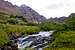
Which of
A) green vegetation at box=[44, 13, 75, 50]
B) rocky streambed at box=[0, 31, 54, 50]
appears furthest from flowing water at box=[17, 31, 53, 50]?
green vegetation at box=[44, 13, 75, 50]

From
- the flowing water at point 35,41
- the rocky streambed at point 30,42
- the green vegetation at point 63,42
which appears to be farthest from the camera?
the flowing water at point 35,41

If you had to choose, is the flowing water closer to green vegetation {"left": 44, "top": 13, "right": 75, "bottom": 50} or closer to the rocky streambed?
the rocky streambed

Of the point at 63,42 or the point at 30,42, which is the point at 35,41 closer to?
the point at 30,42

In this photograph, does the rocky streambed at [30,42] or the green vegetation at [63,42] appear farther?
the rocky streambed at [30,42]

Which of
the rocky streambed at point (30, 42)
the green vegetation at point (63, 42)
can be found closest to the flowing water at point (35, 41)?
the rocky streambed at point (30, 42)

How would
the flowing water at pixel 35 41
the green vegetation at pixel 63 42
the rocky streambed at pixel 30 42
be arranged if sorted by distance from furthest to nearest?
the flowing water at pixel 35 41, the rocky streambed at pixel 30 42, the green vegetation at pixel 63 42

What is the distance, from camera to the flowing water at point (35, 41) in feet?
88.1

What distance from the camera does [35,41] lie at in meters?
28.1

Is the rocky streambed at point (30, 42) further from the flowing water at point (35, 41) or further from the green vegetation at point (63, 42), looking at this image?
the green vegetation at point (63, 42)

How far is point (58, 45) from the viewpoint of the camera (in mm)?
25375

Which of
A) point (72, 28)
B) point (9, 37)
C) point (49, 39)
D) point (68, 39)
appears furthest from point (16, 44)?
point (72, 28)

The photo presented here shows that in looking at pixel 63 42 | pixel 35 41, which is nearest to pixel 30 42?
pixel 35 41

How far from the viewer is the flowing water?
26859mm

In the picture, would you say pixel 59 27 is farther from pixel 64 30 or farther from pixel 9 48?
pixel 9 48
